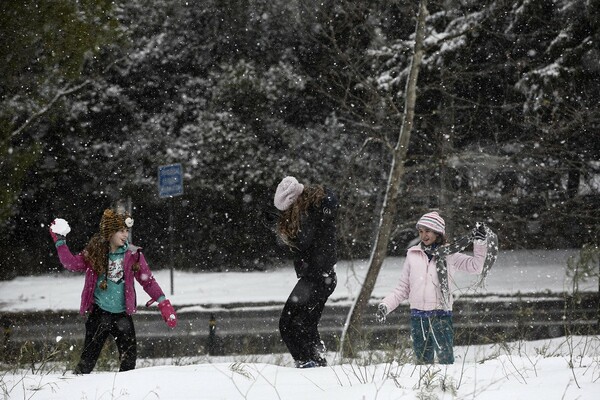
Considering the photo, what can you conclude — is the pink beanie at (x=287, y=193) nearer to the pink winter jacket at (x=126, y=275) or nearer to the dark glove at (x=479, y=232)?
the pink winter jacket at (x=126, y=275)

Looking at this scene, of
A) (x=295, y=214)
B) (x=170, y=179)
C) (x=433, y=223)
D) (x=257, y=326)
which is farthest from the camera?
(x=170, y=179)

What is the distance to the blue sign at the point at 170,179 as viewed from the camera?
16.2 m

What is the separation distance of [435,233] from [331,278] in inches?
32.8

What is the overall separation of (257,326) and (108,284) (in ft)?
28.0

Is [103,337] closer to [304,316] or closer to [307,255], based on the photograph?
[304,316]

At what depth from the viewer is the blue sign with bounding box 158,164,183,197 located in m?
16.2

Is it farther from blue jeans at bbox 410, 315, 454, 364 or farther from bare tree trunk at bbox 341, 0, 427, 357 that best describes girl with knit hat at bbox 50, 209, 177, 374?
bare tree trunk at bbox 341, 0, 427, 357

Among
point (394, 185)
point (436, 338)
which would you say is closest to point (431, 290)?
point (436, 338)

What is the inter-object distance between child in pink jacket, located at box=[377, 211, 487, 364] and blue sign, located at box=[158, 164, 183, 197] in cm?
1148

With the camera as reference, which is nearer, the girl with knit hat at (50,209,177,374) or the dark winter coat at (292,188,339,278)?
the dark winter coat at (292,188,339,278)

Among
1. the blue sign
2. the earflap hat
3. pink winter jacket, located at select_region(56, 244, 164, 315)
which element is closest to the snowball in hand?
pink winter jacket, located at select_region(56, 244, 164, 315)

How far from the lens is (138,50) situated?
68.8 ft

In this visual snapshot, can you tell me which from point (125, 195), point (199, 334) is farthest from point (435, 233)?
point (125, 195)

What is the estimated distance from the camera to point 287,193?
536 centimetres
